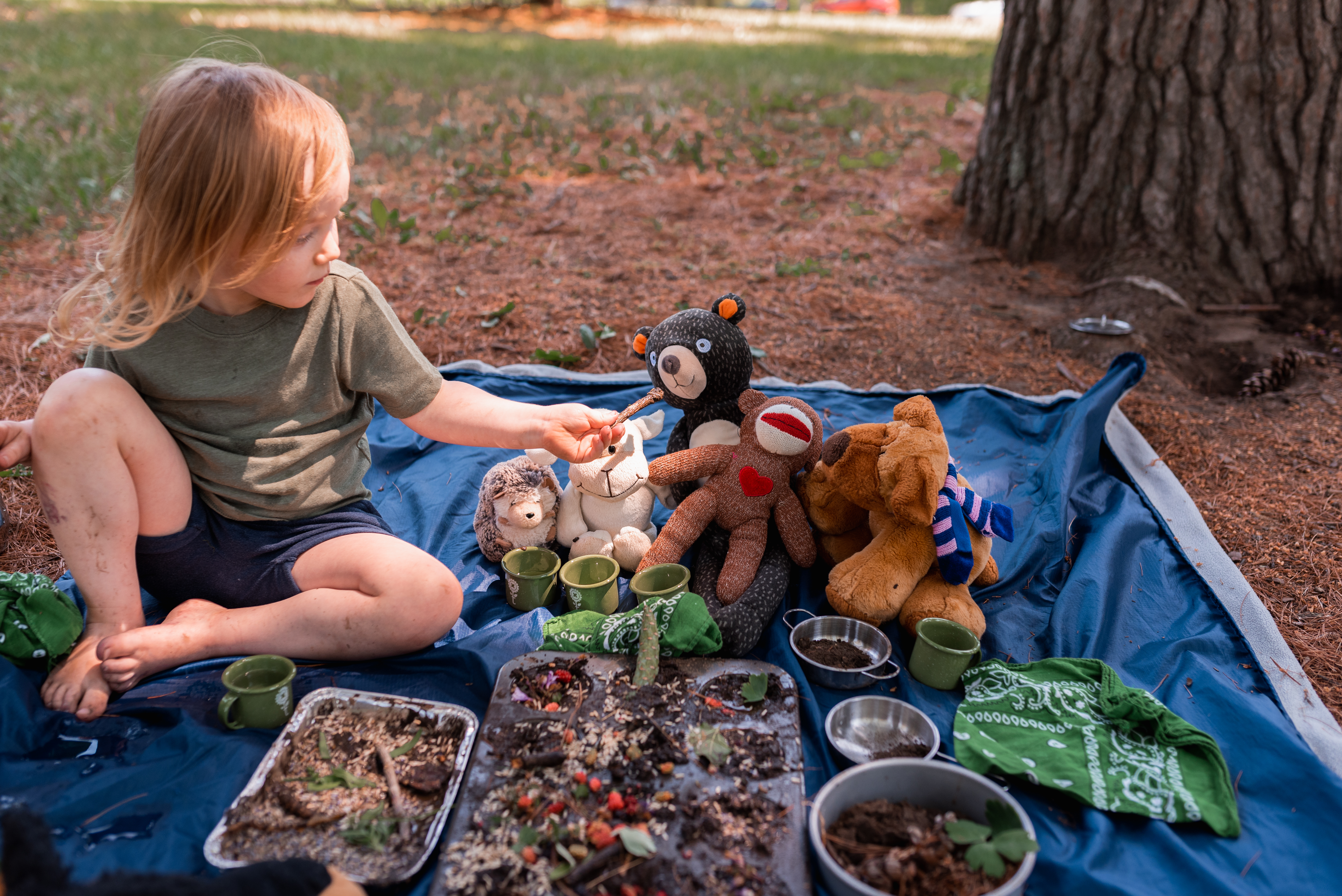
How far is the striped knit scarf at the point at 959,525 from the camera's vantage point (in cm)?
206

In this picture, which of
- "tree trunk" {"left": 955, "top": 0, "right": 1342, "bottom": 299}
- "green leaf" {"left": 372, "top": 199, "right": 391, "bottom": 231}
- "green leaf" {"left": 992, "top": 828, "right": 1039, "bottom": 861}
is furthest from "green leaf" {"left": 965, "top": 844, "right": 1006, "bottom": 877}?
"green leaf" {"left": 372, "top": 199, "right": 391, "bottom": 231}

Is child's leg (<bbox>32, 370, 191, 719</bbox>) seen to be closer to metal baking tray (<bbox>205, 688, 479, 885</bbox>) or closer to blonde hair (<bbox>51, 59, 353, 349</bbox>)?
blonde hair (<bbox>51, 59, 353, 349</bbox>)

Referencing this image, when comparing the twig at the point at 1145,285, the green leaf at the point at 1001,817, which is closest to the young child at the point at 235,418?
the green leaf at the point at 1001,817

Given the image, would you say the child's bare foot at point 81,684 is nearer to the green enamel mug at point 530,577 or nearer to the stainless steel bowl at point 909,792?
the green enamel mug at point 530,577

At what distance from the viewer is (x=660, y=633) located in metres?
1.92

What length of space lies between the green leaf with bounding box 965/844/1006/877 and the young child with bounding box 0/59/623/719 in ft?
4.05

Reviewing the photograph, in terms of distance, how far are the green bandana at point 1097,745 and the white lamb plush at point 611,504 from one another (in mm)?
962

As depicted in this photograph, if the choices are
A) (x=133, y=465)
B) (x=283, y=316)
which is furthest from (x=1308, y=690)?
(x=133, y=465)

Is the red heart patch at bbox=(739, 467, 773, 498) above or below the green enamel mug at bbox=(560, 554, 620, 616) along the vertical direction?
above

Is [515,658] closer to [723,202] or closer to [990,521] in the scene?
[990,521]

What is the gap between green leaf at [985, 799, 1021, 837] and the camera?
1.43 metres

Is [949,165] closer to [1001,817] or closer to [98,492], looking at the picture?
[1001,817]

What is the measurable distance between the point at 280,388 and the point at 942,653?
1.69m

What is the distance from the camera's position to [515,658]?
1921 millimetres
